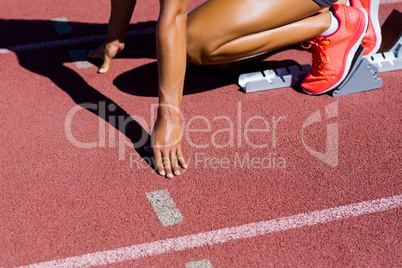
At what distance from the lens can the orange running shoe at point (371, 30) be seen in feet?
10.7

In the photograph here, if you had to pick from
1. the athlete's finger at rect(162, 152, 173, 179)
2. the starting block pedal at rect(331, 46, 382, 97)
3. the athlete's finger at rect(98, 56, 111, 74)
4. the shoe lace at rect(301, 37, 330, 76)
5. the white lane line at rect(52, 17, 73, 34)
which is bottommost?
the white lane line at rect(52, 17, 73, 34)

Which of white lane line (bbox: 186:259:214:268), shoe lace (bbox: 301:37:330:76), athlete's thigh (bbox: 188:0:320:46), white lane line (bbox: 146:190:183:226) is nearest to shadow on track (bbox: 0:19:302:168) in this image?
white lane line (bbox: 146:190:183:226)

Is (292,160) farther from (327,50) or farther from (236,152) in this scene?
(327,50)

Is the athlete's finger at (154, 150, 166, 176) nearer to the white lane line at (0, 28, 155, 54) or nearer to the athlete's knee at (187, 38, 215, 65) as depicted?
the athlete's knee at (187, 38, 215, 65)

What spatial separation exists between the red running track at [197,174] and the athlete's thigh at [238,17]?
0.50 meters

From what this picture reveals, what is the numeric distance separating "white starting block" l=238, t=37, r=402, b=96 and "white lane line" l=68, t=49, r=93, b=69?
3.81ft

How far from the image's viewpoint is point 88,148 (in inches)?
106

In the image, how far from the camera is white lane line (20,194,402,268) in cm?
204

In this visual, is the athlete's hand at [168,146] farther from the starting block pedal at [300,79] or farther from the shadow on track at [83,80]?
the starting block pedal at [300,79]

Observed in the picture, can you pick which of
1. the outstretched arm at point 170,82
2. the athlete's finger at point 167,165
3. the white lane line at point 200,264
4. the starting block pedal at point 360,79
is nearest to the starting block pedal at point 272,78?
the starting block pedal at point 360,79

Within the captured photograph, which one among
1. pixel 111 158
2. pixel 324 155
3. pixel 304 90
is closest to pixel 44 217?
pixel 111 158

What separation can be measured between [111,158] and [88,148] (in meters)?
0.17

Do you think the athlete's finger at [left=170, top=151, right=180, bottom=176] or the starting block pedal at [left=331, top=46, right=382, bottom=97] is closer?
the athlete's finger at [left=170, top=151, right=180, bottom=176]

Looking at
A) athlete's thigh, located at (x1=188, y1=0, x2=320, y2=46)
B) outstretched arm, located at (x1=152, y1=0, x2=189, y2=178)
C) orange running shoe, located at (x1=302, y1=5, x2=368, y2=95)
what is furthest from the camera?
orange running shoe, located at (x1=302, y1=5, x2=368, y2=95)
